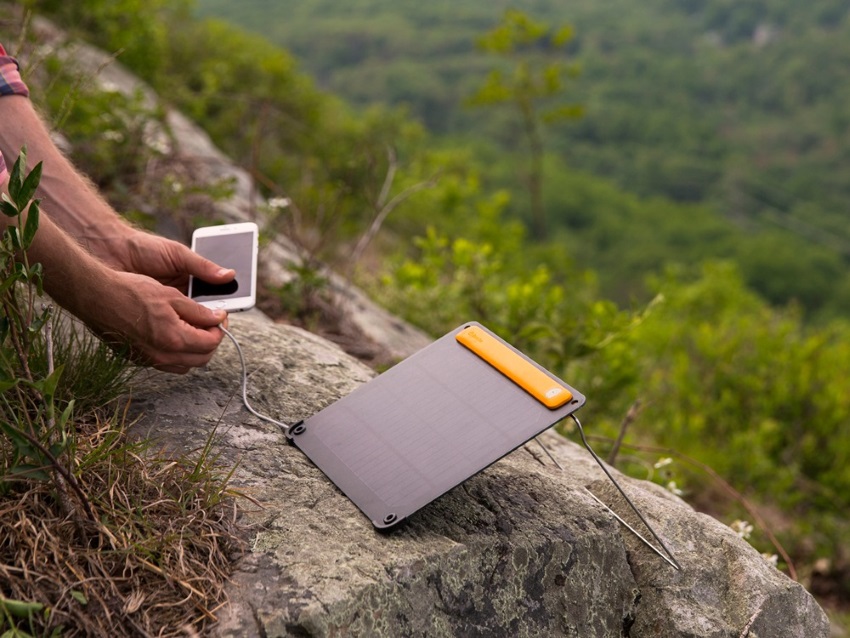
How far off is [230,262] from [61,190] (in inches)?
21.4

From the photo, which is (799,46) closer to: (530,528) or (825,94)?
(825,94)

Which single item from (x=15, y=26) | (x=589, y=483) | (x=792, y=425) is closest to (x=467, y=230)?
(x=792, y=425)

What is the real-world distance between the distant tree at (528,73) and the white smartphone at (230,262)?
55.9 feet

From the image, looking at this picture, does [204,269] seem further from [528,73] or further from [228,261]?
[528,73]

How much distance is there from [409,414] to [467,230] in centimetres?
1068

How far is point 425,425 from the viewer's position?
7.18 feet

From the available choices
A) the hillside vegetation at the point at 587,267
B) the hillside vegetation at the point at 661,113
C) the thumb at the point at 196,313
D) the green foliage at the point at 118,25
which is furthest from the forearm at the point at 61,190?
the hillside vegetation at the point at 661,113

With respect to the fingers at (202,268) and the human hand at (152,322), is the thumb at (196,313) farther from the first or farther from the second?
the fingers at (202,268)

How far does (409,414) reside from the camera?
225 centimetres

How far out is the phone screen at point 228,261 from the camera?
2695mm

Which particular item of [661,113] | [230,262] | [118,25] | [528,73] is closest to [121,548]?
[230,262]

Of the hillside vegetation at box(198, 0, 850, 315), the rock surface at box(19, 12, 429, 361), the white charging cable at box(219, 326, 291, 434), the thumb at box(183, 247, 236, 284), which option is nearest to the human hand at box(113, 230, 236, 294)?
the thumb at box(183, 247, 236, 284)

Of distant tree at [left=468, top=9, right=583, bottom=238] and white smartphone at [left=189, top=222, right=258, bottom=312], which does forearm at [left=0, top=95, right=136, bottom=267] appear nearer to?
white smartphone at [left=189, top=222, right=258, bottom=312]

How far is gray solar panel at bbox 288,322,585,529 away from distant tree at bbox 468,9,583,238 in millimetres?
17583
